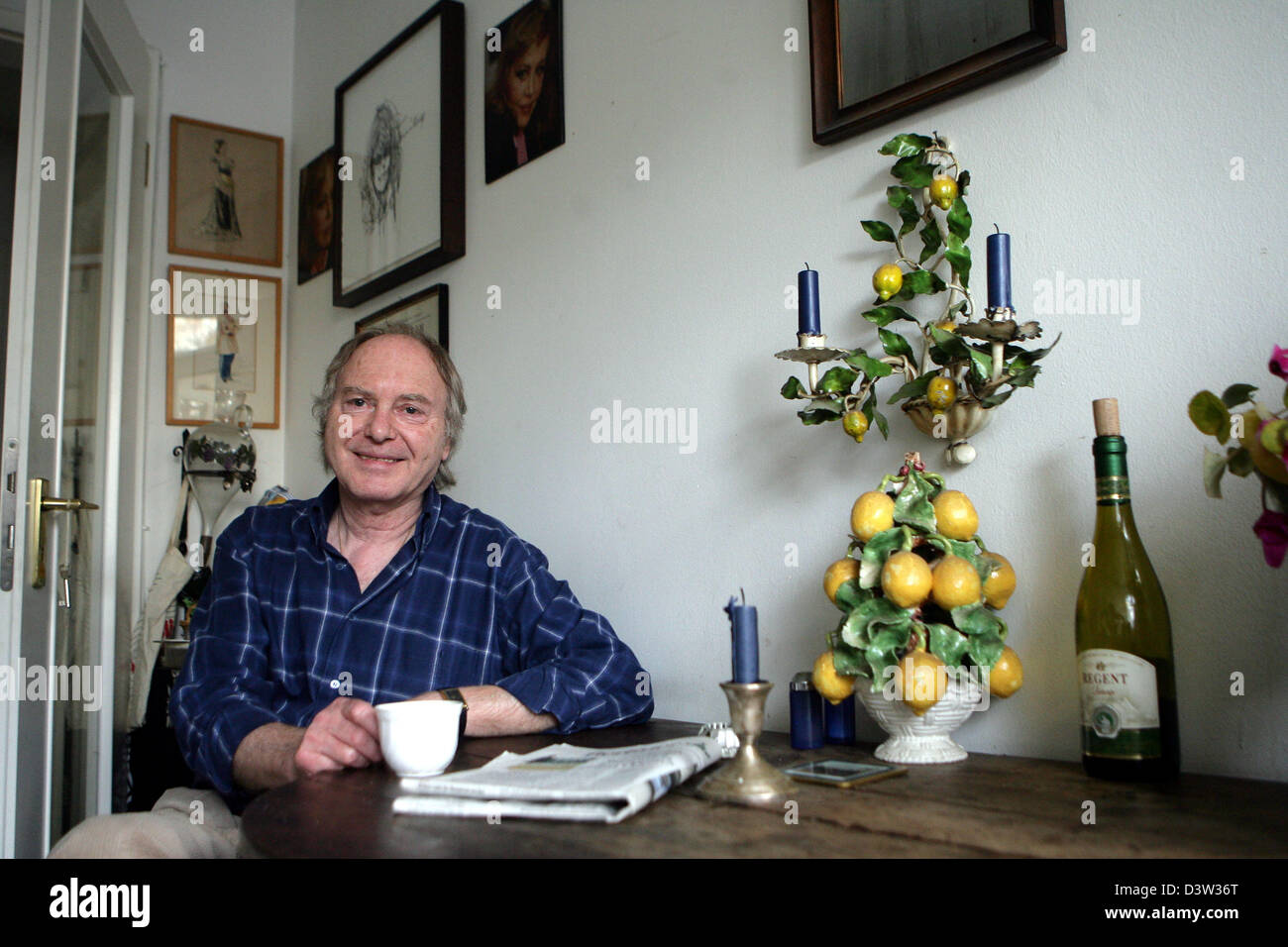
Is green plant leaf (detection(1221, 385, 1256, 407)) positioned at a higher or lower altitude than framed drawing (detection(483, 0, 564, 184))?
lower

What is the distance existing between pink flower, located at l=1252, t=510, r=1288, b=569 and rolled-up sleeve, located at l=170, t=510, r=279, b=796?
116 cm

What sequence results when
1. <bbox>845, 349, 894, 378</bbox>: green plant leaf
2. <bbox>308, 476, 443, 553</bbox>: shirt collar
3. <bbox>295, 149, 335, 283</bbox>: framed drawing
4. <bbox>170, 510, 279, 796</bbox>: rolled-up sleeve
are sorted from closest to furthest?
<bbox>845, 349, 894, 378</bbox>: green plant leaf → <bbox>170, 510, 279, 796</bbox>: rolled-up sleeve → <bbox>308, 476, 443, 553</bbox>: shirt collar → <bbox>295, 149, 335, 283</bbox>: framed drawing

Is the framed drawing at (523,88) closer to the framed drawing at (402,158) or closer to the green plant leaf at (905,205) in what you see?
the framed drawing at (402,158)

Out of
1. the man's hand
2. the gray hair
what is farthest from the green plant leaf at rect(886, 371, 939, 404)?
the gray hair

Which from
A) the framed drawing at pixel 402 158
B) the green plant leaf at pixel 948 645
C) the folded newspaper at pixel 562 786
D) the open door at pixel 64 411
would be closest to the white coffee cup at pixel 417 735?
the folded newspaper at pixel 562 786

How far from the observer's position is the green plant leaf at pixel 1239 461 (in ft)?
2.42

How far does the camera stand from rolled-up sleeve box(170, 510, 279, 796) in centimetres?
124

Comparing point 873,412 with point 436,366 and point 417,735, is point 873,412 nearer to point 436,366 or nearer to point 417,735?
point 417,735

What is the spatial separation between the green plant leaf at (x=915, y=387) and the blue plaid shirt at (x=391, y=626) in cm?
59

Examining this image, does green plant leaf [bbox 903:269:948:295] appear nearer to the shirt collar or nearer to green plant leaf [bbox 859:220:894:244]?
green plant leaf [bbox 859:220:894:244]

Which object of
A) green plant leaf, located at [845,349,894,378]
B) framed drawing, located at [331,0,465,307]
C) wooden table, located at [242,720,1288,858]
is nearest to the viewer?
wooden table, located at [242,720,1288,858]

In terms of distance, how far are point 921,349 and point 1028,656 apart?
1.35 feet

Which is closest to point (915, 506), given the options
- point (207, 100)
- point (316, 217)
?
point (316, 217)
